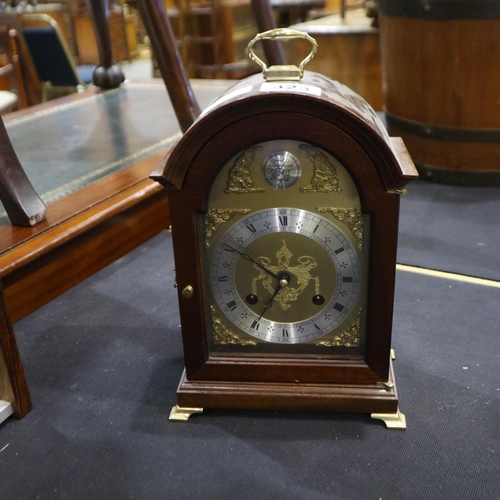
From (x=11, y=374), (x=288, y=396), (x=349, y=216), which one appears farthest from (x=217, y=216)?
(x=11, y=374)

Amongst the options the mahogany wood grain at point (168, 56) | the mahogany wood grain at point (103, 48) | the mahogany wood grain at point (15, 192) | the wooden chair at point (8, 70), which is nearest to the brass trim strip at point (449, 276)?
the mahogany wood grain at point (168, 56)

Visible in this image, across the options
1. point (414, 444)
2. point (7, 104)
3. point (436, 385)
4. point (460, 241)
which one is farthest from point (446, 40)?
point (7, 104)

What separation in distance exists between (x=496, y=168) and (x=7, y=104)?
180 centimetres

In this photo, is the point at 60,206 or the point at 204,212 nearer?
the point at 204,212

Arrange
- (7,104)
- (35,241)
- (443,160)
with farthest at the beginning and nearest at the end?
1. (7,104)
2. (443,160)
3. (35,241)

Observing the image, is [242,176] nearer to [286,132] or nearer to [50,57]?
[286,132]

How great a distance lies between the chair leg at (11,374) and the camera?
0.81m

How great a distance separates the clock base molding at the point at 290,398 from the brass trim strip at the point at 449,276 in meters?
0.42

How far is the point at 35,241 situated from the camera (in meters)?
1.08

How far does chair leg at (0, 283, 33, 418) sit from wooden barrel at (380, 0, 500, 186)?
1224mm

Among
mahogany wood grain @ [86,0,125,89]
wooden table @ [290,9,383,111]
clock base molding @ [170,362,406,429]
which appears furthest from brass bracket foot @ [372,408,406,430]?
wooden table @ [290,9,383,111]

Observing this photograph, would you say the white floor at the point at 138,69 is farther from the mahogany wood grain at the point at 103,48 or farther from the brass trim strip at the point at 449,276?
the brass trim strip at the point at 449,276

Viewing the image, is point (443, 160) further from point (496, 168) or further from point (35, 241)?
point (35, 241)

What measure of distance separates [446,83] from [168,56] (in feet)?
2.37
